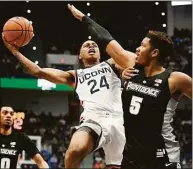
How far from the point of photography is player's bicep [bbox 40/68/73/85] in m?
5.22

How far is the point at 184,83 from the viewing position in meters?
3.33

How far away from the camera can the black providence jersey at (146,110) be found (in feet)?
11.3

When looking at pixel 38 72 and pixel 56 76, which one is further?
pixel 56 76

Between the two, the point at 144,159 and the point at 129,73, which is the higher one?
the point at 129,73

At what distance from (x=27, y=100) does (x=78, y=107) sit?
2.08 metres

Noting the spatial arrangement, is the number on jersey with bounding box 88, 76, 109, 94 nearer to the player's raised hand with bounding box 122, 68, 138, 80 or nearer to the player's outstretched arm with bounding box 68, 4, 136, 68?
the player's outstretched arm with bounding box 68, 4, 136, 68

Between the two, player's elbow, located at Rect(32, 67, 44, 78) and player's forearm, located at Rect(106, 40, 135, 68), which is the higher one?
player's forearm, located at Rect(106, 40, 135, 68)

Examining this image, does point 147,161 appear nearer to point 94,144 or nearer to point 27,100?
point 94,144

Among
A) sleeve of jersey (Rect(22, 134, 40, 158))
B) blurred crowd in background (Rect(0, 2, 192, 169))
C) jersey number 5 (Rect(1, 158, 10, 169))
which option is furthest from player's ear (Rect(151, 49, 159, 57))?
blurred crowd in background (Rect(0, 2, 192, 169))

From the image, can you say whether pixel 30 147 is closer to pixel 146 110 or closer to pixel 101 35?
pixel 101 35

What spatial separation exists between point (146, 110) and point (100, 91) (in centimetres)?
170

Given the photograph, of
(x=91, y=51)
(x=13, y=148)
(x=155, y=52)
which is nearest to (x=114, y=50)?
(x=155, y=52)

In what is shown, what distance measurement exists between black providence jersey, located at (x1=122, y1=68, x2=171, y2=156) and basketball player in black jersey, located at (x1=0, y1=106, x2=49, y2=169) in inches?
126

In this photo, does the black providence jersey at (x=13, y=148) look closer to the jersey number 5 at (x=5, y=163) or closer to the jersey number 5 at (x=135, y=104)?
the jersey number 5 at (x=5, y=163)
